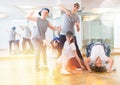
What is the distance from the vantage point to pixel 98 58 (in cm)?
480

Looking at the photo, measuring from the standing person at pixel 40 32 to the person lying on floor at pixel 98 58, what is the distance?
3.18 ft

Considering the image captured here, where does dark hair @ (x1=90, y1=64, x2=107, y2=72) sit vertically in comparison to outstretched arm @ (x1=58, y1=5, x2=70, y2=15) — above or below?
below

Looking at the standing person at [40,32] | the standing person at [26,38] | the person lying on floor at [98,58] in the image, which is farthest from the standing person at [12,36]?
the person lying on floor at [98,58]

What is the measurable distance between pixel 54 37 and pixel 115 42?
5.23ft

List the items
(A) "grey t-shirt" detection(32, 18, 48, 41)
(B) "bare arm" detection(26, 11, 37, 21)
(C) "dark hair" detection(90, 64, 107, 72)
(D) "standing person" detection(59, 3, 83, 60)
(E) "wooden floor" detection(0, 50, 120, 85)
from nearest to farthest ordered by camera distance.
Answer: (E) "wooden floor" detection(0, 50, 120, 85), (B) "bare arm" detection(26, 11, 37, 21), (A) "grey t-shirt" detection(32, 18, 48, 41), (D) "standing person" detection(59, 3, 83, 60), (C) "dark hair" detection(90, 64, 107, 72)

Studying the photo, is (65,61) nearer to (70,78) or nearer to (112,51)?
(70,78)

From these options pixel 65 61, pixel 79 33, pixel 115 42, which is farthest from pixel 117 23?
pixel 65 61

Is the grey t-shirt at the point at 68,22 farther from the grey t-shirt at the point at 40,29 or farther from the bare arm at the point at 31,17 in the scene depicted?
the bare arm at the point at 31,17

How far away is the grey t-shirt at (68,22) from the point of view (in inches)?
177

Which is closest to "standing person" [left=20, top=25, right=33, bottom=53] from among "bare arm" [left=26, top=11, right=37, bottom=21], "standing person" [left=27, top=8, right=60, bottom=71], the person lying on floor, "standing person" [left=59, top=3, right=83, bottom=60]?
"standing person" [left=27, top=8, right=60, bottom=71]

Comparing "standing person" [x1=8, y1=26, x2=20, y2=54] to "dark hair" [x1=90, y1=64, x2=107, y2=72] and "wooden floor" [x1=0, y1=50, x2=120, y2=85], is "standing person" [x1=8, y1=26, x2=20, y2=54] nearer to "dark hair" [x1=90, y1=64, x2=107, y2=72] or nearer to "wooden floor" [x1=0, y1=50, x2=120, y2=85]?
"wooden floor" [x1=0, y1=50, x2=120, y2=85]

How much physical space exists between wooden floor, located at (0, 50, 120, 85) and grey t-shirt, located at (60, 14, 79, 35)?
856mm

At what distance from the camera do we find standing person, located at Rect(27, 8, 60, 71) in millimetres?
4289

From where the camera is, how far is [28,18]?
420 cm
